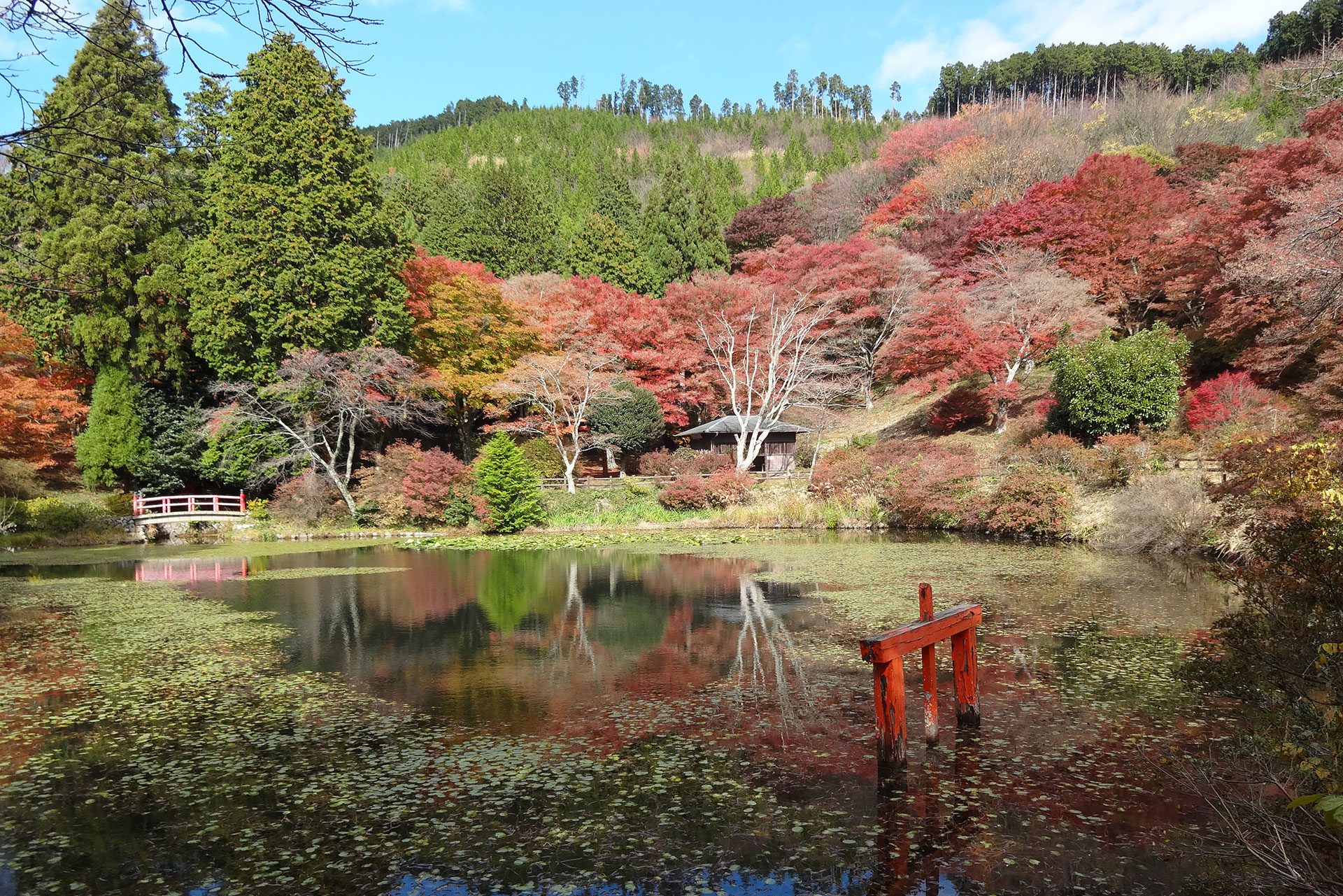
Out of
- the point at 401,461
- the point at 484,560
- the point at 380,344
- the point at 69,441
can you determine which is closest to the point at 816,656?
the point at 484,560

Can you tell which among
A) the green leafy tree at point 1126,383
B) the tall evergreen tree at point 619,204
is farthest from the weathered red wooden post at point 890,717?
the tall evergreen tree at point 619,204

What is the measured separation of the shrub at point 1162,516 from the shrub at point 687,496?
10.0 metres

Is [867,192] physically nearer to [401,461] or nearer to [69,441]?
[401,461]

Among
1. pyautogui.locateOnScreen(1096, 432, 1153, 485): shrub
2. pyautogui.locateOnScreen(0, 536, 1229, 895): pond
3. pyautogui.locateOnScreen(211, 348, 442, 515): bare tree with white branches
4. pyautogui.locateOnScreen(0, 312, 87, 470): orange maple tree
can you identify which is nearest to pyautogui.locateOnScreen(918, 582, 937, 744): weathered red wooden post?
pyautogui.locateOnScreen(0, 536, 1229, 895): pond

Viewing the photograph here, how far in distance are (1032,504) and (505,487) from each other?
41.5 ft

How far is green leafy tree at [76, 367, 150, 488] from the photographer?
78.3ft

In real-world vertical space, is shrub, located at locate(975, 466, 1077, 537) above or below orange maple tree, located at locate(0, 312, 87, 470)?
below

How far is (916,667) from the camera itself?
8.17 metres

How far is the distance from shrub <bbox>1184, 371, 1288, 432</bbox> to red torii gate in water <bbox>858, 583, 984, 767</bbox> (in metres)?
13.8

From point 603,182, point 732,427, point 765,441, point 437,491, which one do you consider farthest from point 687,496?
point 603,182

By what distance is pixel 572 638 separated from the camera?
985 centimetres

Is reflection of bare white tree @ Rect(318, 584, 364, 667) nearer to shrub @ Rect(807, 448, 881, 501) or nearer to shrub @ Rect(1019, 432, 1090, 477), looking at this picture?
shrub @ Rect(807, 448, 881, 501)

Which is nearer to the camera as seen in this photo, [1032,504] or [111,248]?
[1032,504]

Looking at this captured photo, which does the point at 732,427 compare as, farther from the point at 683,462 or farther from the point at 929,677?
the point at 929,677
